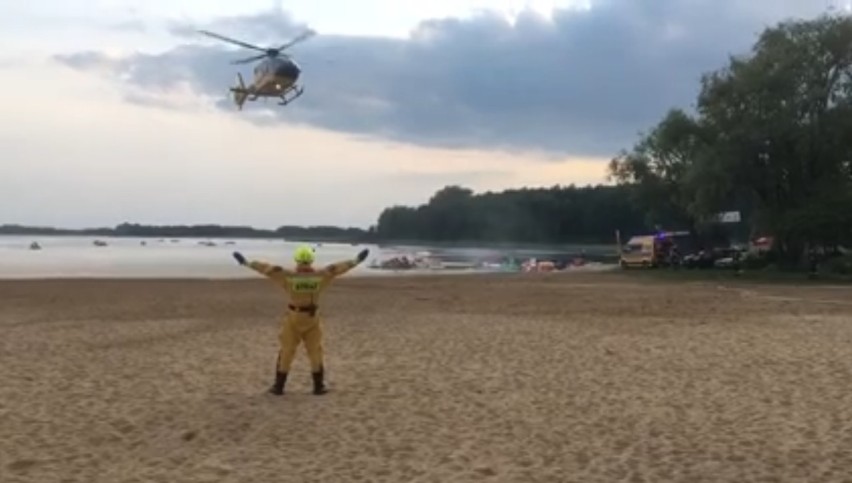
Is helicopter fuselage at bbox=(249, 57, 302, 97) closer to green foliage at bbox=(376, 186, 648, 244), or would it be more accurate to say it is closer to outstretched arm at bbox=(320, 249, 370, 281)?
outstretched arm at bbox=(320, 249, 370, 281)

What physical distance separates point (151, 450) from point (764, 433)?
232 inches

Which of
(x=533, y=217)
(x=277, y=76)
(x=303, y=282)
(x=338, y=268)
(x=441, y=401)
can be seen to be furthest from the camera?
(x=533, y=217)

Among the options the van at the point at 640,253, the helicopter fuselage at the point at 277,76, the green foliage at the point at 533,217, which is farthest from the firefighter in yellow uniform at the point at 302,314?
the green foliage at the point at 533,217

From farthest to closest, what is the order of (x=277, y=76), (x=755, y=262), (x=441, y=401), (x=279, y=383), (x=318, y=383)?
(x=755, y=262) → (x=277, y=76) → (x=318, y=383) → (x=279, y=383) → (x=441, y=401)

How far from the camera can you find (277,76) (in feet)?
156

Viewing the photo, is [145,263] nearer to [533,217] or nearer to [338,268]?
[338,268]

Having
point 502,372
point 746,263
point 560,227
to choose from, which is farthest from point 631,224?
point 502,372

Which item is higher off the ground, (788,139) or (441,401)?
(788,139)

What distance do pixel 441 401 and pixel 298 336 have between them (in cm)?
188

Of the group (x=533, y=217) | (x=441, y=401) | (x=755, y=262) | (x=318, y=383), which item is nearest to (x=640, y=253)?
(x=755, y=262)

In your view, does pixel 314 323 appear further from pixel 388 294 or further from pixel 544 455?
pixel 388 294

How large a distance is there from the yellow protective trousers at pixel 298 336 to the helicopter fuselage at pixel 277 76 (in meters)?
35.8

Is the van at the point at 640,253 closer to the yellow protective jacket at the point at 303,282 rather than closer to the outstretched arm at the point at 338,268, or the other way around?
the outstretched arm at the point at 338,268

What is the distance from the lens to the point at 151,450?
32.9 ft
